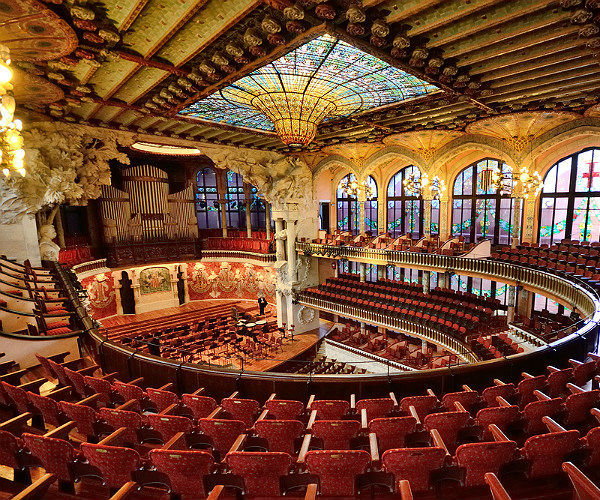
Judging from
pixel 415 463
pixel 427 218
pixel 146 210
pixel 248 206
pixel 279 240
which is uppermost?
pixel 248 206

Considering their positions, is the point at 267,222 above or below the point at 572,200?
below

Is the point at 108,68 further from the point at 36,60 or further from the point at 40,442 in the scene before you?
the point at 40,442

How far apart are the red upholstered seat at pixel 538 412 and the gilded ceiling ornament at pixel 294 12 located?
5691mm

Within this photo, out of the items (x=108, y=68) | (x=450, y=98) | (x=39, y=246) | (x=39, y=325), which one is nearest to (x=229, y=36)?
(x=108, y=68)

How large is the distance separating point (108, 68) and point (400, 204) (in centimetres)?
1521

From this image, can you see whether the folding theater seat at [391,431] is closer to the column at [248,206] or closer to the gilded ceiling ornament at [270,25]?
the gilded ceiling ornament at [270,25]

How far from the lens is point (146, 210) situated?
18125 mm

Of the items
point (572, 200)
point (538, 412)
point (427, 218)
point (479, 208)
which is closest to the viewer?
point (538, 412)

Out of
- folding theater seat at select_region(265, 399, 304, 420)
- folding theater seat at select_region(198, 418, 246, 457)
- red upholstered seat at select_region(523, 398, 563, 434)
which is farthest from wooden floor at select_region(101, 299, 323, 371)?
red upholstered seat at select_region(523, 398, 563, 434)

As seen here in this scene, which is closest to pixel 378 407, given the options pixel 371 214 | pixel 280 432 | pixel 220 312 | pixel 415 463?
pixel 280 432

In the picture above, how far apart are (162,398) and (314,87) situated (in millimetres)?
7007

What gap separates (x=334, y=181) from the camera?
2064 cm

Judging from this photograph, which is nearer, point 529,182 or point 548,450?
point 548,450

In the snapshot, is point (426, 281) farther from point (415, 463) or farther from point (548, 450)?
point (415, 463)
